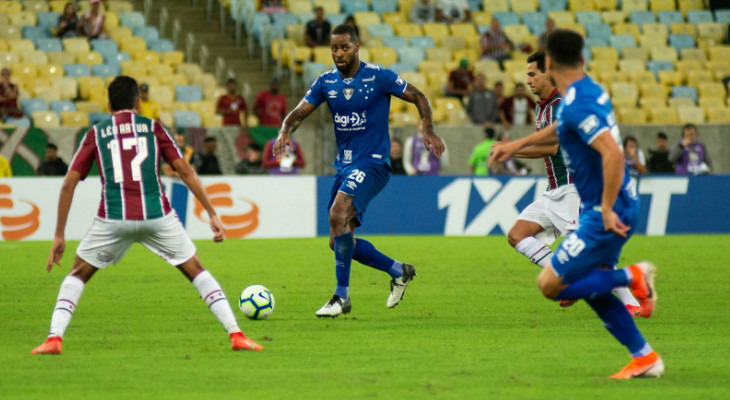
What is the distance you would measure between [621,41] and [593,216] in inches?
876

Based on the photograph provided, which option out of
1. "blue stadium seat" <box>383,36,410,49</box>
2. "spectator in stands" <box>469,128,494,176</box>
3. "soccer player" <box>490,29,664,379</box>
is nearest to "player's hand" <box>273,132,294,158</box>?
"soccer player" <box>490,29,664,379</box>

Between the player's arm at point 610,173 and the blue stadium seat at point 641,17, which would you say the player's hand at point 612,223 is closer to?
the player's arm at point 610,173

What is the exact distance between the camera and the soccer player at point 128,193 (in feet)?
24.1

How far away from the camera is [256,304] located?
9.45m

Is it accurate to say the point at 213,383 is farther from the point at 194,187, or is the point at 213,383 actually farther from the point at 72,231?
the point at 72,231

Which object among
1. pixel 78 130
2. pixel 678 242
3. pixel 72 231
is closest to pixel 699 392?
pixel 678 242

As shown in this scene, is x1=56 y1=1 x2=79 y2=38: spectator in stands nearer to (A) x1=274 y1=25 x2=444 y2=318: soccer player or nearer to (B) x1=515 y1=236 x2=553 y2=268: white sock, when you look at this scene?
(A) x1=274 y1=25 x2=444 y2=318: soccer player

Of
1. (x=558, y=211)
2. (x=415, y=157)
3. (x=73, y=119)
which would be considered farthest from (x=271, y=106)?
(x=558, y=211)

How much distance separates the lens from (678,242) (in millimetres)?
18219

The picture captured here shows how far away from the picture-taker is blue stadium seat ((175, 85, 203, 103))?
22922 millimetres

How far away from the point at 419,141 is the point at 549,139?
1401 cm

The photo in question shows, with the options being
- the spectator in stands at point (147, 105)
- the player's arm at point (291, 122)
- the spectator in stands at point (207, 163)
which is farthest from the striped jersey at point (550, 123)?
the spectator in stands at point (147, 105)

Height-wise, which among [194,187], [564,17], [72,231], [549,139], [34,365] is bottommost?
[72,231]

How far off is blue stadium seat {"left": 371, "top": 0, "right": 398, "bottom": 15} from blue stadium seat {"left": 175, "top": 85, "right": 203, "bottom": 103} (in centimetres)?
605
